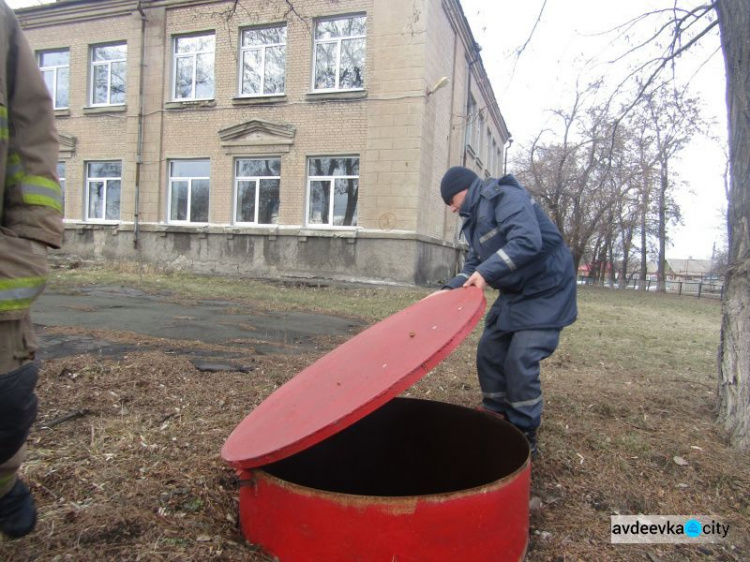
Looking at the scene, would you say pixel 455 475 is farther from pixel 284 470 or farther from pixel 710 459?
pixel 710 459

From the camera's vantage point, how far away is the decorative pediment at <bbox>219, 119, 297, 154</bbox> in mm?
13789

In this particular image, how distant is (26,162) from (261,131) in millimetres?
13229

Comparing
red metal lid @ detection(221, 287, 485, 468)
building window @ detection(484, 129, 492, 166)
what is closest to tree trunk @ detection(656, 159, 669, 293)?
building window @ detection(484, 129, 492, 166)

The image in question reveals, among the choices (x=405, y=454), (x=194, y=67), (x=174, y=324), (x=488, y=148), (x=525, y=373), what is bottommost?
(x=405, y=454)

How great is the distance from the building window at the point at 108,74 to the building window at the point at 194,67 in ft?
6.48

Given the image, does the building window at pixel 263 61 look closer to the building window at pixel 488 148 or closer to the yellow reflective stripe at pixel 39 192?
the building window at pixel 488 148

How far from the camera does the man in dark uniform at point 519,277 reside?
2.45 meters

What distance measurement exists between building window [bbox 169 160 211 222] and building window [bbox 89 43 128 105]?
310 cm

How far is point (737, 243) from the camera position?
3188 millimetres

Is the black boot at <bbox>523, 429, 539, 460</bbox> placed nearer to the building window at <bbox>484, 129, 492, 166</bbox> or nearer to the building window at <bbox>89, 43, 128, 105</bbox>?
the building window at <bbox>89, 43, 128, 105</bbox>

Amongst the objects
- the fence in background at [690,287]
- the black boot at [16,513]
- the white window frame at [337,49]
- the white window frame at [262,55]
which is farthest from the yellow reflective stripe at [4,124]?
the fence in background at [690,287]

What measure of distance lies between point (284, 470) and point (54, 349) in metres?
2.77

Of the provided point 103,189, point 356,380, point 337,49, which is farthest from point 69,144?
point 356,380

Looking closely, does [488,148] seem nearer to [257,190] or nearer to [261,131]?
[261,131]
